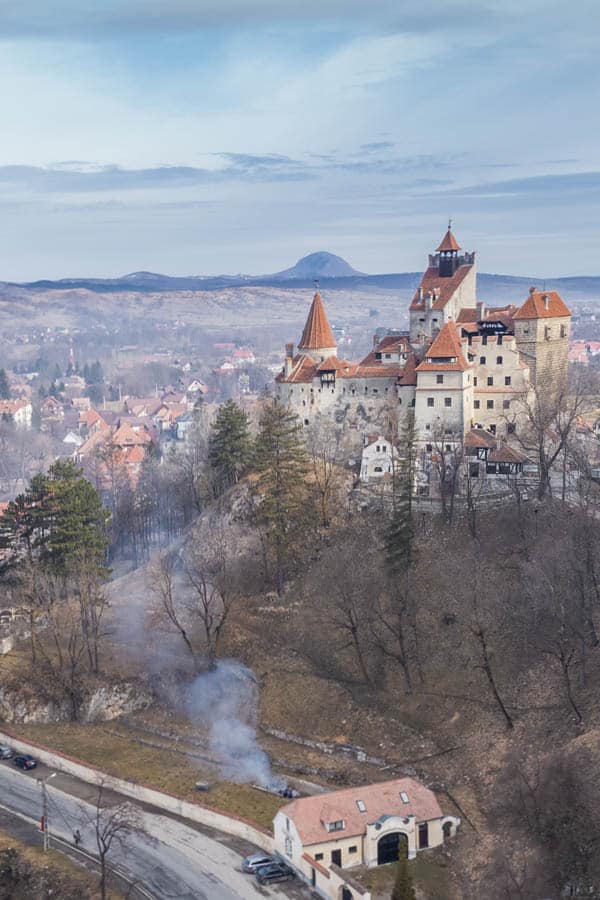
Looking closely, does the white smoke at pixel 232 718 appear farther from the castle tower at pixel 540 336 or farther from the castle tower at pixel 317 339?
the castle tower at pixel 540 336

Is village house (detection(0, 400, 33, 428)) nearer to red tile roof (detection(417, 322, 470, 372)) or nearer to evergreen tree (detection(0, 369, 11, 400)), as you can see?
evergreen tree (detection(0, 369, 11, 400))

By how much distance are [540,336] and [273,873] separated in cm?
4355

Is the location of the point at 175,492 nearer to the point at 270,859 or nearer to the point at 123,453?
the point at 123,453

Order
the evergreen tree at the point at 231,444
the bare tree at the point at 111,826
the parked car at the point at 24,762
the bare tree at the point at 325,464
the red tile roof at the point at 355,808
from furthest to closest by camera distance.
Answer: the evergreen tree at the point at 231,444 → the bare tree at the point at 325,464 → the parked car at the point at 24,762 → the bare tree at the point at 111,826 → the red tile roof at the point at 355,808

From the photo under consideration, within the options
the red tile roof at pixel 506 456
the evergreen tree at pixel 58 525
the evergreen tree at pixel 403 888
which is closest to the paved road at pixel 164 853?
the evergreen tree at pixel 403 888

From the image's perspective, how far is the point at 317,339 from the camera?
7575 centimetres

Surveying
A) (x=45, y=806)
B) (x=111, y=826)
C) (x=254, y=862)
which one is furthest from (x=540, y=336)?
(x=45, y=806)

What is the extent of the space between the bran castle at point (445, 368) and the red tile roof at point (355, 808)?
29.7 meters

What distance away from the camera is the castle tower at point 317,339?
75625 mm

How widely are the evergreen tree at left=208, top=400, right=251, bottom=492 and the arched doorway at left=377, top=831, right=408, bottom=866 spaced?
33451mm

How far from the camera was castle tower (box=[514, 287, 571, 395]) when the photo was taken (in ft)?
233

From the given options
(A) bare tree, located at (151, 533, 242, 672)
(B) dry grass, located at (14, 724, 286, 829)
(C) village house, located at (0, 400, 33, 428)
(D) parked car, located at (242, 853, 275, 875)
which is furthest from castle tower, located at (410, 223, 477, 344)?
(C) village house, located at (0, 400, 33, 428)

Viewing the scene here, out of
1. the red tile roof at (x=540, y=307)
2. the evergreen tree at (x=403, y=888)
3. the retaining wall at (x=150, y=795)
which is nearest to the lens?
the evergreen tree at (x=403, y=888)

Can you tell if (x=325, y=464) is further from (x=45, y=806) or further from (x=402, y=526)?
(x=45, y=806)
